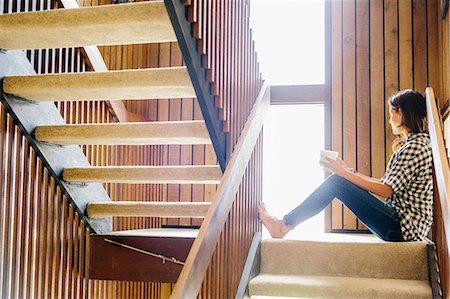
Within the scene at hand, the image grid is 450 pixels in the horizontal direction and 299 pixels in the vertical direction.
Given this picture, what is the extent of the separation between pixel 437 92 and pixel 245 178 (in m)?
2.37

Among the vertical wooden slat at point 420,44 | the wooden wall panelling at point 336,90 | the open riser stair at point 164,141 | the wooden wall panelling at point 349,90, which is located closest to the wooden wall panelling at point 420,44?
the vertical wooden slat at point 420,44

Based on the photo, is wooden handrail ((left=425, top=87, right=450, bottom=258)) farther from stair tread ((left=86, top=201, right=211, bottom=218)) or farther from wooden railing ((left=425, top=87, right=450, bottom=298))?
stair tread ((left=86, top=201, right=211, bottom=218))

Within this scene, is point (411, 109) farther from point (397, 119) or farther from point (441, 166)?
point (441, 166)

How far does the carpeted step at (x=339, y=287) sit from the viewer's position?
2.86m

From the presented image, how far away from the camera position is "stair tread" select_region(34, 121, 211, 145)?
3.17 meters

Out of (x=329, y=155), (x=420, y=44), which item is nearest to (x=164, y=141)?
(x=329, y=155)

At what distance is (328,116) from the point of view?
5.03 meters

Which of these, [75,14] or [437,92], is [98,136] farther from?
[437,92]

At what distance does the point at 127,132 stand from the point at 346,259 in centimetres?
148

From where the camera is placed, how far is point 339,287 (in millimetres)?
2941

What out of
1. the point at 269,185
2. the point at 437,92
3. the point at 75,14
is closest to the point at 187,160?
the point at 269,185

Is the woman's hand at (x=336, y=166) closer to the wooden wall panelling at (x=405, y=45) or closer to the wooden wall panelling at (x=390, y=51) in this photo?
the wooden wall panelling at (x=390, y=51)

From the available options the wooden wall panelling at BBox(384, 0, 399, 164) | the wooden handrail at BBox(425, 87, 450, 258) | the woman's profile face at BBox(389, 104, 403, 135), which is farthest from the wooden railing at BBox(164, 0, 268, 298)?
the wooden wall panelling at BBox(384, 0, 399, 164)

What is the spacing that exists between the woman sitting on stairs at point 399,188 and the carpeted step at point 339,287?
0.32 meters
